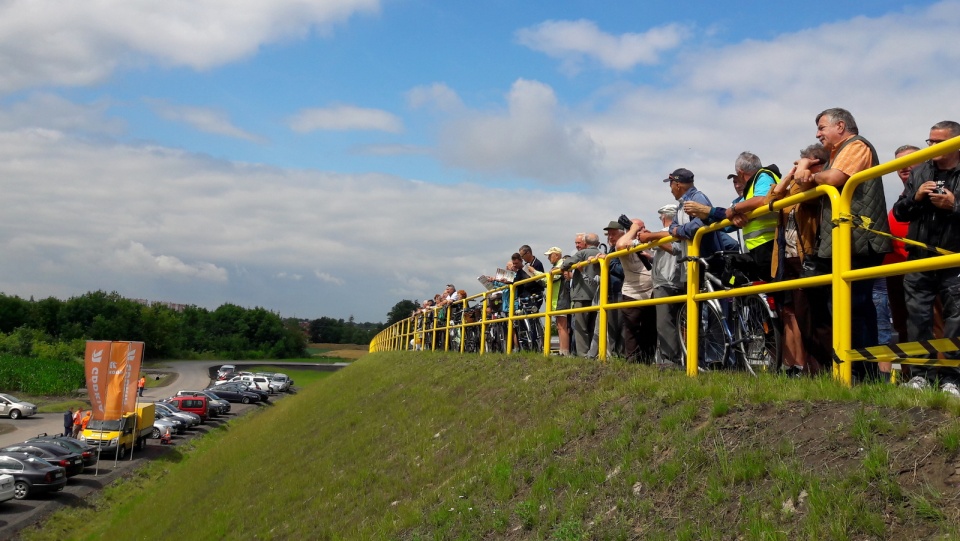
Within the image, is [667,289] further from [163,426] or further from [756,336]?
[163,426]

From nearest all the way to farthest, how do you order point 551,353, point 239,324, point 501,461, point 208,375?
point 501,461, point 551,353, point 208,375, point 239,324

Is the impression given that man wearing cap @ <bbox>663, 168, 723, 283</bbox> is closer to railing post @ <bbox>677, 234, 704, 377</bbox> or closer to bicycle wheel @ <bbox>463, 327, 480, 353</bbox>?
railing post @ <bbox>677, 234, 704, 377</bbox>

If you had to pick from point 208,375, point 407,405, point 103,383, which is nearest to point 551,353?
point 407,405

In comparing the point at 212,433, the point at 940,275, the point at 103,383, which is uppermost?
the point at 940,275

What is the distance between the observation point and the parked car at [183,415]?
156ft

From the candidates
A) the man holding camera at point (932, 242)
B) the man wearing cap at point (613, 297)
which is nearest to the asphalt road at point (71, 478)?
the man wearing cap at point (613, 297)

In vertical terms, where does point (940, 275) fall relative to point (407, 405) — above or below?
above

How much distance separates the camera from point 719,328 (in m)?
7.66

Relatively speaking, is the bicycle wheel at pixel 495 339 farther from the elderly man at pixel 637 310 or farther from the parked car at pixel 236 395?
the parked car at pixel 236 395

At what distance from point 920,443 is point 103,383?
99.7ft

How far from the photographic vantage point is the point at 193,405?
52.6 metres

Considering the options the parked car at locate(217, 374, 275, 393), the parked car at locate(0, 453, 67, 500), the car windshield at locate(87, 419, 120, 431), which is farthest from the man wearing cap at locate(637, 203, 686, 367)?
the parked car at locate(217, 374, 275, 393)

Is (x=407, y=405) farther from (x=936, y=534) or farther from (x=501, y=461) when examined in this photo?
(x=936, y=534)

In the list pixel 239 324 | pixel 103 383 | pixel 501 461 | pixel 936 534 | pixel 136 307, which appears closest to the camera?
pixel 936 534
